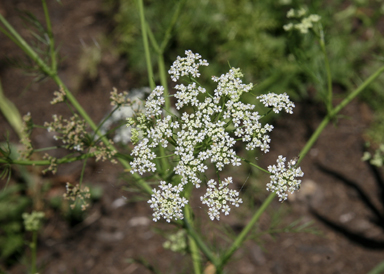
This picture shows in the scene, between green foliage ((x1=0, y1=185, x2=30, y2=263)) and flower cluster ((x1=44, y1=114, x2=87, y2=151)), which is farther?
green foliage ((x1=0, y1=185, x2=30, y2=263))

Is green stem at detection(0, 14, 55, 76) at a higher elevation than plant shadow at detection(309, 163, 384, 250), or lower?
higher

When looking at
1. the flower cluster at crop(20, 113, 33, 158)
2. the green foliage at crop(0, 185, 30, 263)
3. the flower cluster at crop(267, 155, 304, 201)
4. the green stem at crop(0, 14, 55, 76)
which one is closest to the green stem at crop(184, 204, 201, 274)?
the flower cluster at crop(267, 155, 304, 201)

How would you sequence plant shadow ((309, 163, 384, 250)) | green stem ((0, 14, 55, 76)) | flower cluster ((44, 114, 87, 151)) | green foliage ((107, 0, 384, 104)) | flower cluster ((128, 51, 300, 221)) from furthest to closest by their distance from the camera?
green foliage ((107, 0, 384, 104)), plant shadow ((309, 163, 384, 250)), green stem ((0, 14, 55, 76)), flower cluster ((44, 114, 87, 151)), flower cluster ((128, 51, 300, 221))

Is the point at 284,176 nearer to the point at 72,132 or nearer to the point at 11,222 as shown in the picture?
the point at 72,132

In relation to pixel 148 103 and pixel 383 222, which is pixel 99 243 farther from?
pixel 383 222

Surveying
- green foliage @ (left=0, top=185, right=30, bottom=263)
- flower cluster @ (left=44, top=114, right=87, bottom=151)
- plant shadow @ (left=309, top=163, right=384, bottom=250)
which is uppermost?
green foliage @ (left=0, top=185, right=30, bottom=263)

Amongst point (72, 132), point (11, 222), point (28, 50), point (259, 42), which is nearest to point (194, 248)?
point (72, 132)

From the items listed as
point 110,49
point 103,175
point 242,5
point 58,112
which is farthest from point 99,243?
point 242,5

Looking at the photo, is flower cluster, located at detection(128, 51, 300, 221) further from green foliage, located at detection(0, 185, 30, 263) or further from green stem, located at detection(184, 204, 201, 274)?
green foliage, located at detection(0, 185, 30, 263)
